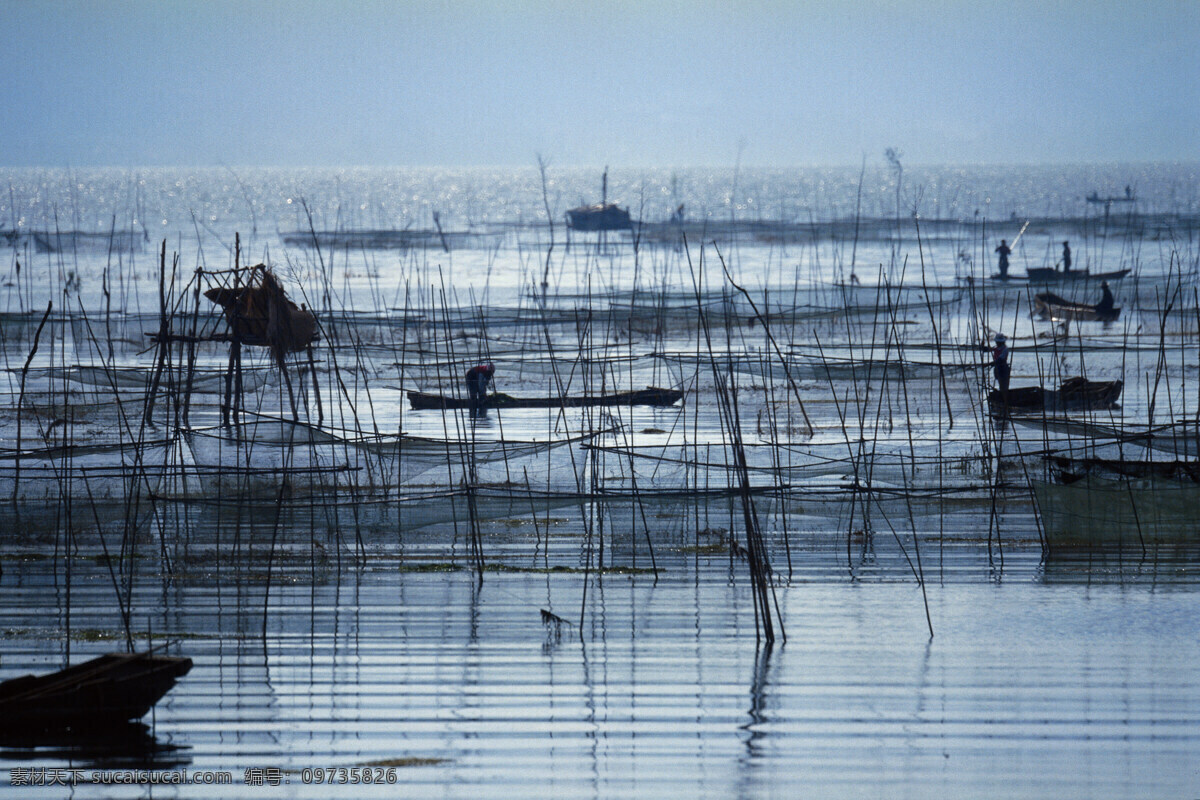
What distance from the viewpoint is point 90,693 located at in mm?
3324

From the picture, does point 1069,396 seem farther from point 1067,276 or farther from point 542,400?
point 1067,276

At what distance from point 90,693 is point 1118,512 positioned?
13.9 ft

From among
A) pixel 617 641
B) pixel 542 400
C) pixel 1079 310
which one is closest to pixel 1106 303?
pixel 1079 310

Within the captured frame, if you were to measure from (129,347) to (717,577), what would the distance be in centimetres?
836

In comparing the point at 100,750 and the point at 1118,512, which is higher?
the point at 1118,512

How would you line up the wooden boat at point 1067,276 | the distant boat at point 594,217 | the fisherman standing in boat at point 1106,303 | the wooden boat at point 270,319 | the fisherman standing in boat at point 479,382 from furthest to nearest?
the distant boat at point 594,217 < the wooden boat at point 1067,276 < the fisherman standing in boat at point 1106,303 < the fisherman standing in boat at point 479,382 < the wooden boat at point 270,319

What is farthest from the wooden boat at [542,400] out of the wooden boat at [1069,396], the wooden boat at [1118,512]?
the wooden boat at [1118,512]

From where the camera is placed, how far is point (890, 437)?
736 centimetres

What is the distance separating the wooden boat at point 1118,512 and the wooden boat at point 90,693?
3652mm

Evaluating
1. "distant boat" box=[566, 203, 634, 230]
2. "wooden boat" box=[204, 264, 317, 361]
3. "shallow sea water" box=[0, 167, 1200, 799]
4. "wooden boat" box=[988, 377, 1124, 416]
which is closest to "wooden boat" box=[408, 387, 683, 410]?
"wooden boat" box=[204, 264, 317, 361]

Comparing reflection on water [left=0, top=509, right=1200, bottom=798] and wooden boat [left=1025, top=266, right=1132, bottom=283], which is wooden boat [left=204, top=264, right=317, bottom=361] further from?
wooden boat [left=1025, top=266, right=1132, bottom=283]

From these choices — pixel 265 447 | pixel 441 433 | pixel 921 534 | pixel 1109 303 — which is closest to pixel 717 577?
pixel 921 534

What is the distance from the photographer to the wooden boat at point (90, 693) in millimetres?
3312

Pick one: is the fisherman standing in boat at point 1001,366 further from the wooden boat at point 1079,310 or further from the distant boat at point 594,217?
the distant boat at point 594,217
